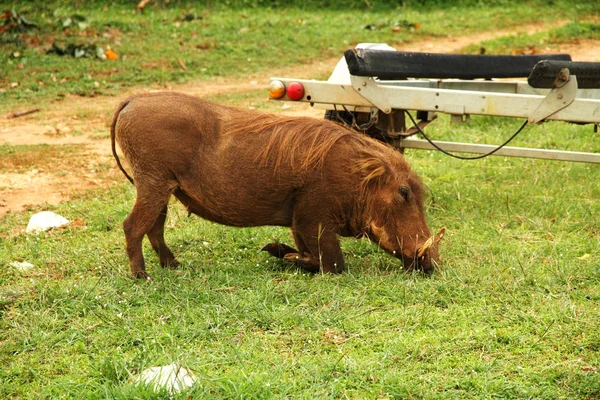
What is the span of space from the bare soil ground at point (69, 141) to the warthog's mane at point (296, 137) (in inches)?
97.0

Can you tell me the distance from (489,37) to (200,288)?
9942 millimetres

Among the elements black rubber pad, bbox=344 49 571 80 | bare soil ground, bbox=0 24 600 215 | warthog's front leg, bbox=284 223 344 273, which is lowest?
bare soil ground, bbox=0 24 600 215

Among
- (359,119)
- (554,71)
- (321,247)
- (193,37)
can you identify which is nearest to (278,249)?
(321,247)

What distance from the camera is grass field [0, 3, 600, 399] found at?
3514 mm

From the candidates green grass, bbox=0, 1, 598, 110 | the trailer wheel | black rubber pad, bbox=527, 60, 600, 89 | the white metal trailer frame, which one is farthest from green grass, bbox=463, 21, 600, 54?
black rubber pad, bbox=527, 60, 600, 89

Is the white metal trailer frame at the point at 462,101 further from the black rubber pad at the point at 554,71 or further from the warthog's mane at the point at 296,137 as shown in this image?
the warthog's mane at the point at 296,137

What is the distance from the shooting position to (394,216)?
4.96 metres

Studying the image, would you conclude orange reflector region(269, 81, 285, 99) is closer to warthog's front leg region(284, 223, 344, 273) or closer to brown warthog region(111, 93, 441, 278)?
brown warthog region(111, 93, 441, 278)

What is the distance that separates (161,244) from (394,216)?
57.0 inches

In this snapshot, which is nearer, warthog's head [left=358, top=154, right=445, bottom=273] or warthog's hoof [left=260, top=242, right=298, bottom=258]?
warthog's head [left=358, top=154, right=445, bottom=273]

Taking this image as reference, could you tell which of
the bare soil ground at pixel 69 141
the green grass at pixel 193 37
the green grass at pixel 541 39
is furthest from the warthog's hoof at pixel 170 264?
the green grass at pixel 541 39

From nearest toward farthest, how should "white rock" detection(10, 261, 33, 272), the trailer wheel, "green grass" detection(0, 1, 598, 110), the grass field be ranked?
the grass field, "white rock" detection(10, 261, 33, 272), the trailer wheel, "green grass" detection(0, 1, 598, 110)

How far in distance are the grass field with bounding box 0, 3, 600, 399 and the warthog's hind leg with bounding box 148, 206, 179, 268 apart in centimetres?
8

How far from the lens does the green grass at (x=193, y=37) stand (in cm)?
1063
